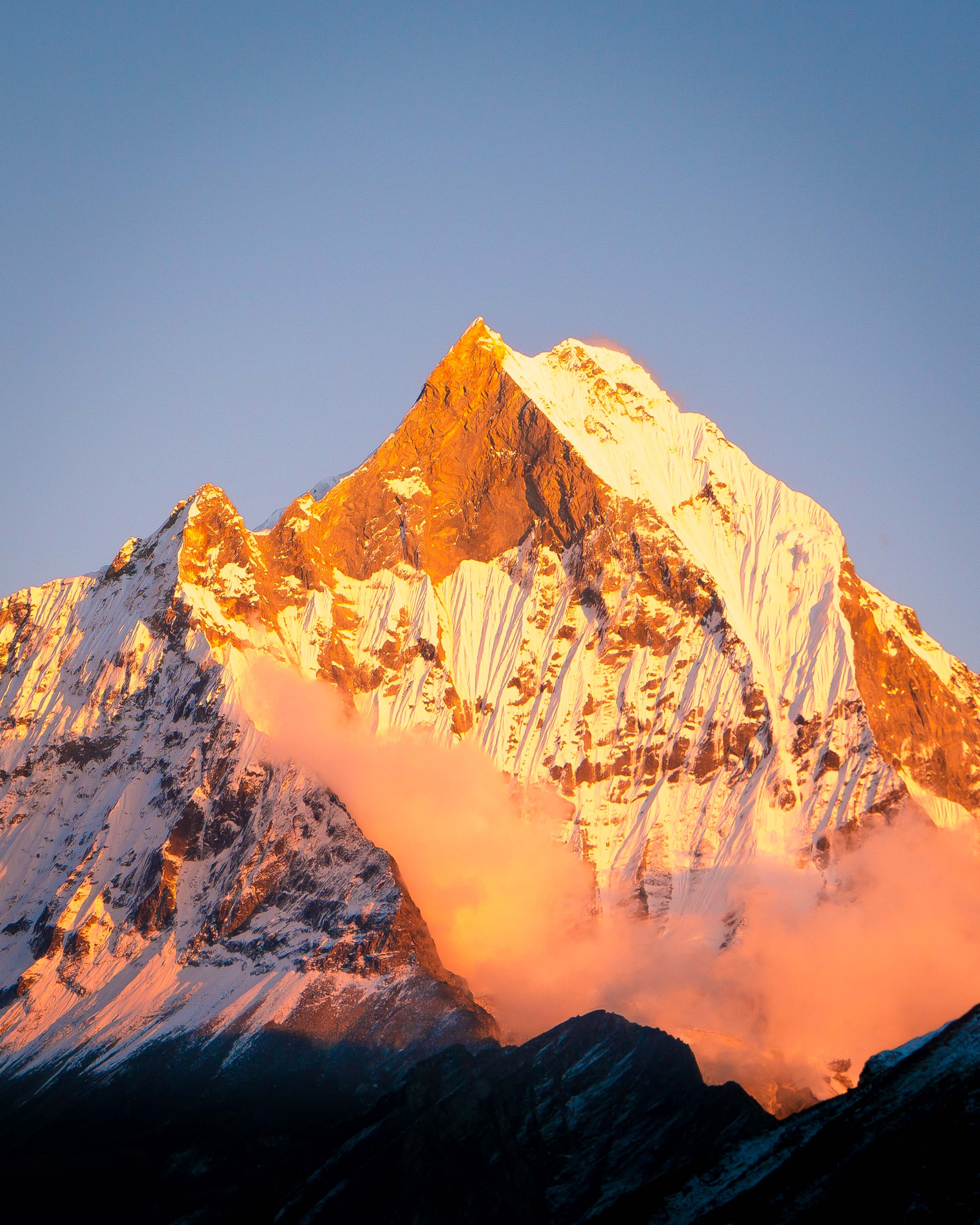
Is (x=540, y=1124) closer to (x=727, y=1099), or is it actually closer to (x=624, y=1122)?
(x=624, y=1122)

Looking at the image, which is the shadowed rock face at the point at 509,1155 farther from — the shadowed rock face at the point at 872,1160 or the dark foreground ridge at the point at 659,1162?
the shadowed rock face at the point at 872,1160

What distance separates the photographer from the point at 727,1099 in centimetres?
18362

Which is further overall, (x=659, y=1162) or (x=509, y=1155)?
(x=509, y=1155)

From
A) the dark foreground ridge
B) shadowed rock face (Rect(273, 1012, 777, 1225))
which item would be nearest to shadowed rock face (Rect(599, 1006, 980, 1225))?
the dark foreground ridge

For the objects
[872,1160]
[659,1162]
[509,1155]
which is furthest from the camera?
[509,1155]

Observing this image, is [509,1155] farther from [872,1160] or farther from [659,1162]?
[872,1160]

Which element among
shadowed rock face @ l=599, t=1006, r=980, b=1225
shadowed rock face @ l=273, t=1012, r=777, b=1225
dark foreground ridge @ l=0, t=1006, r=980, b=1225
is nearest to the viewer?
shadowed rock face @ l=599, t=1006, r=980, b=1225

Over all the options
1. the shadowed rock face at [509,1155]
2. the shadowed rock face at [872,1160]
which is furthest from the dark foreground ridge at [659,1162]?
the shadowed rock face at [509,1155]

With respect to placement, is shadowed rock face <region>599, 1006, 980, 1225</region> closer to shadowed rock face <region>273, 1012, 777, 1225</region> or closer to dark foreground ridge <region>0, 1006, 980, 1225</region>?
dark foreground ridge <region>0, 1006, 980, 1225</region>

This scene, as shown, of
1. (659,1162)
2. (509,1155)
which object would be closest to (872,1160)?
(659,1162)

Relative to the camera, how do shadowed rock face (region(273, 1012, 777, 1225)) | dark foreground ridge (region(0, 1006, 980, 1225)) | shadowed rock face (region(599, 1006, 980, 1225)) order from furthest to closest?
1. shadowed rock face (region(273, 1012, 777, 1225))
2. dark foreground ridge (region(0, 1006, 980, 1225))
3. shadowed rock face (region(599, 1006, 980, 1225))

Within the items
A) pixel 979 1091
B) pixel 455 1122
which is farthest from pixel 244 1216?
pixel 979 1091

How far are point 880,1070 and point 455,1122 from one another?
244ft

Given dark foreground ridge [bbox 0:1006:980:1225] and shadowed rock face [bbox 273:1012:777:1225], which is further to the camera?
shadowed rock face [bbox 273:1012:777:1225]
